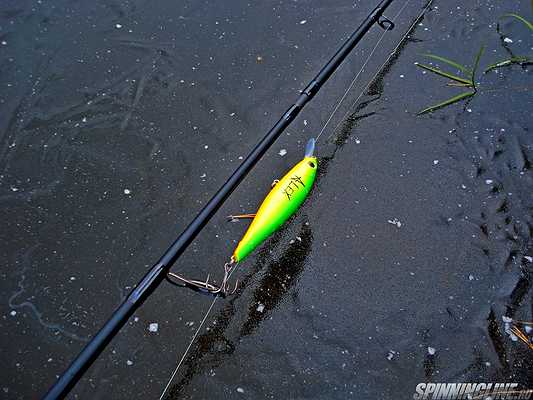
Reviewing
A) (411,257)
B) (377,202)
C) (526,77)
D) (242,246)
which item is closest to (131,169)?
(242,246)

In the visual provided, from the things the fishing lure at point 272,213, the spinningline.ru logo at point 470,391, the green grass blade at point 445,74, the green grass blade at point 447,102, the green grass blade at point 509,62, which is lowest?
the spinningline.ru logo at point 470,391

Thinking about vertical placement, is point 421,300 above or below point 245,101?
below

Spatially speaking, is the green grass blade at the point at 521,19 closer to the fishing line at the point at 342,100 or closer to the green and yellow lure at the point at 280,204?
the fishing line at the point at 342,100

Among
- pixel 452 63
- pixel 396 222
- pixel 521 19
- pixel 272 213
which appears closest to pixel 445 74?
pixel 452 63

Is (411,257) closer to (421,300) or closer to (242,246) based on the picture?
(421,300)

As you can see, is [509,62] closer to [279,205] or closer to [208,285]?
[279,205]

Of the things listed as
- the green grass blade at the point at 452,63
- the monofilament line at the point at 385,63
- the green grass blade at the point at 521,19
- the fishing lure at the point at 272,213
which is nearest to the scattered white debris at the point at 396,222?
the fishing lure at the point at 272,213

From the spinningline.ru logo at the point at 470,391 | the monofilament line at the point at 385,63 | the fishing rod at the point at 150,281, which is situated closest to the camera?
the fishing rod at the point at 150,281
